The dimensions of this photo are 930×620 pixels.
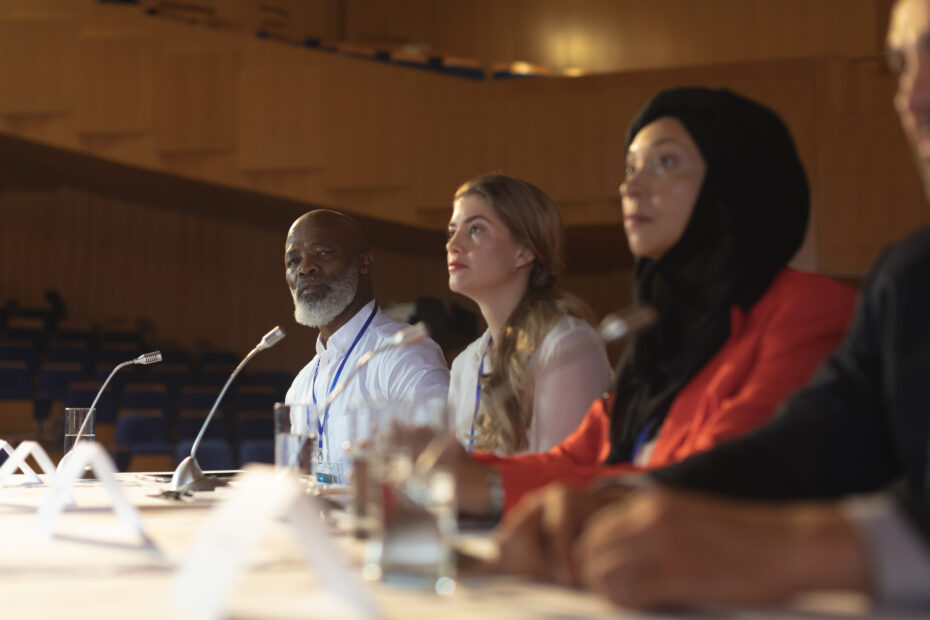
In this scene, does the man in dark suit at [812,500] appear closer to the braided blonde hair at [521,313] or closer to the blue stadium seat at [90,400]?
the braided blonde hair at [521,313]

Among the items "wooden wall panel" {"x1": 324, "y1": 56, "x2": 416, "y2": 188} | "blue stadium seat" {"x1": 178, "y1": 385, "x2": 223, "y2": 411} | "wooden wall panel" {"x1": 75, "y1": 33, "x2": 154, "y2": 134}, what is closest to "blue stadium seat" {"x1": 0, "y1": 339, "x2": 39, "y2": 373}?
"blue stadium seat" {"x1": 178, "y1": 385, "x2": 223, "y2": 411}

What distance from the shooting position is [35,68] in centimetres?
836

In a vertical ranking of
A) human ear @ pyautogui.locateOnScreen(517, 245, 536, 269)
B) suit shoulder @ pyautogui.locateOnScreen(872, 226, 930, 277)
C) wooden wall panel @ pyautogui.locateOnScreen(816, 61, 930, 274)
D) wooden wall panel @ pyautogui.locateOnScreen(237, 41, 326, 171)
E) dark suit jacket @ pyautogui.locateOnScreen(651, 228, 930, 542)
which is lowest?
dark suit jacket @ pyautogui.locateOnScreen(651, 228, 930, 542)

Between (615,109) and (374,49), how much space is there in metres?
2.71

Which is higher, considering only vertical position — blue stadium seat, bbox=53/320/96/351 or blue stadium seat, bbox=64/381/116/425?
blue stadium seat, bbox=53/320/96/351

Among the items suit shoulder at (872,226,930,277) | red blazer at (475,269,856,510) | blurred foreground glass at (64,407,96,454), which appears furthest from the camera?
blurred foreground glass at (64,407,96,454)

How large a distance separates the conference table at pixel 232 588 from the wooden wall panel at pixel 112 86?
7395mm

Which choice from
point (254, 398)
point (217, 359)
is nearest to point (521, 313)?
point (254, 398)

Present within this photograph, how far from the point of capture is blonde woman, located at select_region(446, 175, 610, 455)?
7.69ft

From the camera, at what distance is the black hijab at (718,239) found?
1.62 metres

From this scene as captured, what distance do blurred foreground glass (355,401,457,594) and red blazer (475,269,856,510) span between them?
48cm

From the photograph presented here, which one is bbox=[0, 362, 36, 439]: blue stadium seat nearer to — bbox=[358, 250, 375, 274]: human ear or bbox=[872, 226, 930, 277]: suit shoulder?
bbox=[358, 250, 375, 274]: human ear

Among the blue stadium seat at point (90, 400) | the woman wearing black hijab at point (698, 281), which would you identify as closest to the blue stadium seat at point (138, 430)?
the blue stadium seat at point (90, 400)

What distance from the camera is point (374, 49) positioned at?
9414 millimetres
